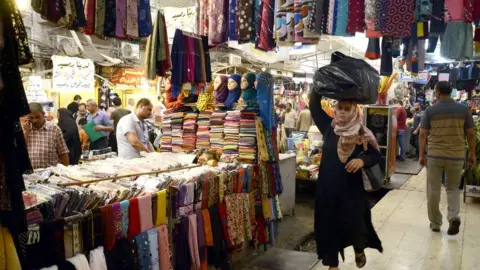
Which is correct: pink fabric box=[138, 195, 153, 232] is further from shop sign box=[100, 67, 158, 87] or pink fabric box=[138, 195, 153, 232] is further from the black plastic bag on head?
shop sign box=[100, 67, 158, 87]

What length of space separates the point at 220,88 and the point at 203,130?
21.5 inches

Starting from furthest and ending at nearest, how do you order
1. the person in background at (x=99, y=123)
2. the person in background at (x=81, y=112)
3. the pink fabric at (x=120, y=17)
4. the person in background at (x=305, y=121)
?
the person in background at (x=305, y=121), the person in background at (x=81, y=112), the person in background at (x=99, y=123), the pink fabric at (x=120, y=17)

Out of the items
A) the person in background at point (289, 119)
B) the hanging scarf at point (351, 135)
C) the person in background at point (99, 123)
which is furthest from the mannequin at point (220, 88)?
the person in background at point (289, 119)

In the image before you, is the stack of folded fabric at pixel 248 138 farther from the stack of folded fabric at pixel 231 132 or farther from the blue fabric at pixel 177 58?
the blue fabric at pixel 177 58

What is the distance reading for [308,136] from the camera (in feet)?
29.0

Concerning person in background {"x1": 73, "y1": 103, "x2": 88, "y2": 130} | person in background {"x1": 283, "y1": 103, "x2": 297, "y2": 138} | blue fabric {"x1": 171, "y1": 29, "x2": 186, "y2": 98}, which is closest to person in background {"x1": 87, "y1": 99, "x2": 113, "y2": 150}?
person in background {"x1": 73, "y1": 103, "x2": 88, "y2": 130}

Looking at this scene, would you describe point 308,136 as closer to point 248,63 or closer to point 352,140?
point 352,140

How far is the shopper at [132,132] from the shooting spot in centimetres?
500

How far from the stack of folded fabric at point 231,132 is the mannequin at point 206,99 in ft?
1.33

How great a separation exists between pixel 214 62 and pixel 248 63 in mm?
2358

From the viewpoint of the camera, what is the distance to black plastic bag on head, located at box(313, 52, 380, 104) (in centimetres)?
308

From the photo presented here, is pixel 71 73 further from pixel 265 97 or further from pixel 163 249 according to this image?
pixel 163 249

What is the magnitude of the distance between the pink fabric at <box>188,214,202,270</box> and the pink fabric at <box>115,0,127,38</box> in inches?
67.6

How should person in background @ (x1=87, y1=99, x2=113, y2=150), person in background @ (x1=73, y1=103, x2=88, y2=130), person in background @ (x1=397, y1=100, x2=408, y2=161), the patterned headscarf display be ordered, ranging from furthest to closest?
person in background @ (x1=397, y1=100, x2=408, y2=161) → person in background @ (x1=73, y1=103, x2=88, y2=130) → person in background @ (x1=87, y1=99, x2=113, y2=150) → the patterned headscarf display
